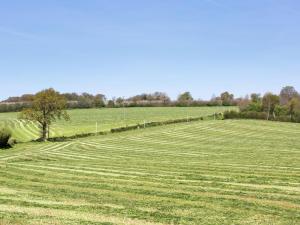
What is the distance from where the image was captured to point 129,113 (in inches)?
→ 6348

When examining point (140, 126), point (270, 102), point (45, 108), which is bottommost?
point (140, 126)

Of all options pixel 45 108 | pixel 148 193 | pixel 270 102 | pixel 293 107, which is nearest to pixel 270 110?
pixel 270 102

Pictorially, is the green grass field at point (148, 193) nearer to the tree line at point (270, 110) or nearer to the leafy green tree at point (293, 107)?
the tree line at point (270, 110)

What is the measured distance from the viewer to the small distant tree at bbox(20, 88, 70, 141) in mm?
91438

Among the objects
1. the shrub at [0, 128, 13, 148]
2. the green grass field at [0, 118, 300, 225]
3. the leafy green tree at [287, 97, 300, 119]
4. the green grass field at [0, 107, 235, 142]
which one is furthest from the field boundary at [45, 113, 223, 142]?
the green grass field at [0, 118, 300, 225]

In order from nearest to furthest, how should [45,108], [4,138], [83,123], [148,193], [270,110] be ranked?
[148,193] → [4,138] → [45,108] → [83,123] → [270,110]

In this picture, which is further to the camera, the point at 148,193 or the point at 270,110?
the point at 270,110

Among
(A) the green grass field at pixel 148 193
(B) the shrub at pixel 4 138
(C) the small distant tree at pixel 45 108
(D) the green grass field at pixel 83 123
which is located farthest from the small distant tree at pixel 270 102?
(A) the green grass field at pixel 148 193

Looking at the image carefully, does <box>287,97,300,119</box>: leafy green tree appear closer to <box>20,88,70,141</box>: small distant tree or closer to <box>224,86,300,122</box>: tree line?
<box>224,86,300,122</box>: tree line

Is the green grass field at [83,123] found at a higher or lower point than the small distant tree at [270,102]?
lower

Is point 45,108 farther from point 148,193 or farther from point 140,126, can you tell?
point 148,193

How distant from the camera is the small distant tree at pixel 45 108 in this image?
91438 millimetres

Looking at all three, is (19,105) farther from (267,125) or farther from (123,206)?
(123,206)

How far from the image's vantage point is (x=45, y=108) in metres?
92.6
